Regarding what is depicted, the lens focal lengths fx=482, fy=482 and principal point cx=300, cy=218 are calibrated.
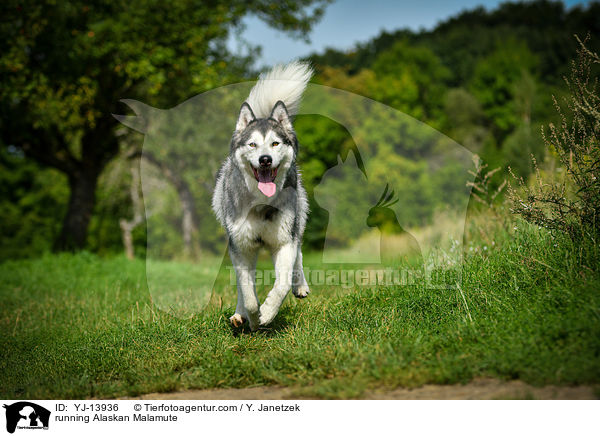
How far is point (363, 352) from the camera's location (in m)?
3.94

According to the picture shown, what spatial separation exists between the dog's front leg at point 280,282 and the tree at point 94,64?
8.64 metres

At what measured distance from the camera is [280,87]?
534cm

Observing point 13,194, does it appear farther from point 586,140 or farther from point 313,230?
point 586,140

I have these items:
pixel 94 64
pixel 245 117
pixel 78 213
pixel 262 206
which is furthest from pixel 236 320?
pixel 78 213

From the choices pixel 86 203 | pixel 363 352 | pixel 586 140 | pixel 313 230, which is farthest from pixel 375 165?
pixel 363 352

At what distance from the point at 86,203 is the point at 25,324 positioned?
28.6 ft

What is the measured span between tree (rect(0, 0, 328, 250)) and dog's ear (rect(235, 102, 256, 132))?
781 centimetres

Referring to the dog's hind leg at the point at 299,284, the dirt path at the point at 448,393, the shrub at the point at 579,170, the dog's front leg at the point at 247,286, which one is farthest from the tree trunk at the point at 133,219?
the shrub at the point at 579,170

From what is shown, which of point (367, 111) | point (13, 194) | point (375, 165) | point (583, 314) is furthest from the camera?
point (13, 194)

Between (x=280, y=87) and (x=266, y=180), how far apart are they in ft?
4.39

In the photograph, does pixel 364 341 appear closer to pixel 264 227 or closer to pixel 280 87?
pixel 264 227
